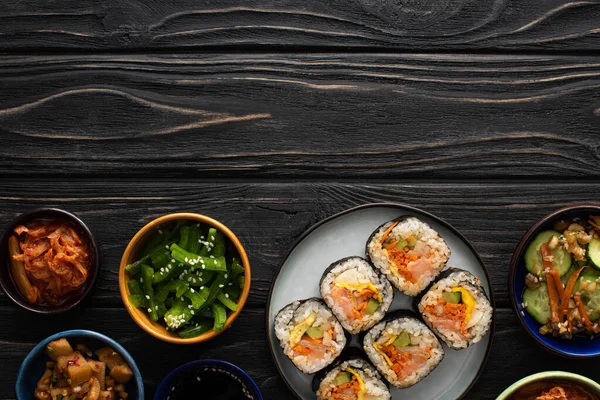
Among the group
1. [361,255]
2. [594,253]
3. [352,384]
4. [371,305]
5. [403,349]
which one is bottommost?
[352,384]

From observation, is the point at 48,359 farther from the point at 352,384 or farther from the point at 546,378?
the point at 546,378

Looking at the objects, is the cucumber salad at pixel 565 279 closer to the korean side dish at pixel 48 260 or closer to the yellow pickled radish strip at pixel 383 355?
the yellow pickled radish strip at pixel 383 355

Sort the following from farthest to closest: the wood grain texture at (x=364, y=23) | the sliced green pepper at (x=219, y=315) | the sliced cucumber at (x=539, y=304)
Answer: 1. the wood grain texture at (x=364, y=23)
2. the sliced cucumber at (x=539, y=304)
3. the sliced green pepper at (x=219, y=315)

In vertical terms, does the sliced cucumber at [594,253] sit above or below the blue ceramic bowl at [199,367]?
above

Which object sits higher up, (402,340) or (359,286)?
(359,286)

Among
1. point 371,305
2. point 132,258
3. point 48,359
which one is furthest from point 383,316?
point 48,359

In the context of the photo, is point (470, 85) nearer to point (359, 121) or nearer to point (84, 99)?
point (359, 121)

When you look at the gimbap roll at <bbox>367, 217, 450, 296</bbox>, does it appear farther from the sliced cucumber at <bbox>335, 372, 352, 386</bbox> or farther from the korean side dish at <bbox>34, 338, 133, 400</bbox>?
the korean side dish at <bbox>34, 338, 133, 400</bbox>

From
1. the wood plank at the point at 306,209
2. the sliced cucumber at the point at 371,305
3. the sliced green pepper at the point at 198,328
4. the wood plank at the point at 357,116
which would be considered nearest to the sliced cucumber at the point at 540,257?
the wood plank at the point at 306,209
